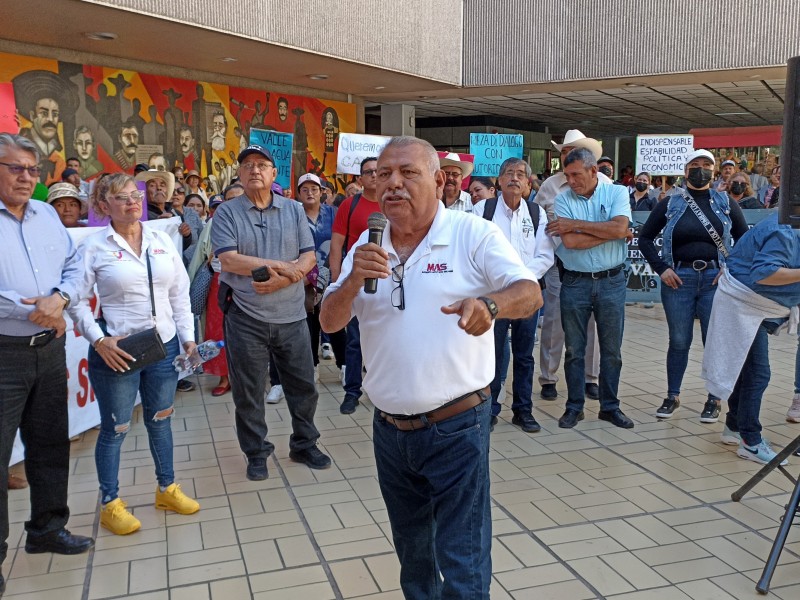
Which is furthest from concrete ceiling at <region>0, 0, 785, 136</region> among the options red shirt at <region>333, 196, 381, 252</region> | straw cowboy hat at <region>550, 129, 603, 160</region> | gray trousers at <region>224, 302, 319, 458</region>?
gray trousers at <region>224, 302, 319, 458</region>

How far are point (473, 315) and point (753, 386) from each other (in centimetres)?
372

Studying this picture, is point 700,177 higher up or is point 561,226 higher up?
point 700,177

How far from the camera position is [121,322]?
13.1 ft

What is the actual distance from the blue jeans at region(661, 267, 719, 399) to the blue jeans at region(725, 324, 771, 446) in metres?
0.68

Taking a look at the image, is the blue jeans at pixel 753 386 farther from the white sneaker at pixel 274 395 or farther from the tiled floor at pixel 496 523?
the white sneaker at pixel 274 395

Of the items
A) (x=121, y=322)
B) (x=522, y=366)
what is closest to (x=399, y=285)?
(x=121, y=322)

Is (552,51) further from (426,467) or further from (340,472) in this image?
(426,467)

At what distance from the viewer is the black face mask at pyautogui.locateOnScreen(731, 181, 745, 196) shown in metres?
11.1

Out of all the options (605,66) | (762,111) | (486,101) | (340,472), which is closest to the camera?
(340,472)

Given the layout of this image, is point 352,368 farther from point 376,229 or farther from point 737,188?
point 737,188

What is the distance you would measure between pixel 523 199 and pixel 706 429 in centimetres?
232

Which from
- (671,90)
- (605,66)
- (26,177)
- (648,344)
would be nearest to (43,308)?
(26,177)

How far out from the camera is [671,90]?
16.2 meters

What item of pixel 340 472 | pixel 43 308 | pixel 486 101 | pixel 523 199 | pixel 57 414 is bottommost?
pixel 340 472
